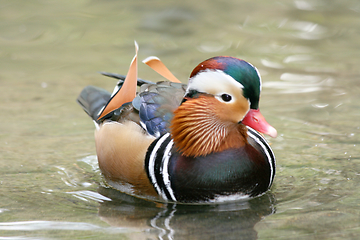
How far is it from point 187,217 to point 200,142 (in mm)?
486

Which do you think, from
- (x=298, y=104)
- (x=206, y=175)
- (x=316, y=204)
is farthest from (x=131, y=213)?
(x=298, y=104)

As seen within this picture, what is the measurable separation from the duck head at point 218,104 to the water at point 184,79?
0.49 metres

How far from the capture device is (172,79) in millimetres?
3939

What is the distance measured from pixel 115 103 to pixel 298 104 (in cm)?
241

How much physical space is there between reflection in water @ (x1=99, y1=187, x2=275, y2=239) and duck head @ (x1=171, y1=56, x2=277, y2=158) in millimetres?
401

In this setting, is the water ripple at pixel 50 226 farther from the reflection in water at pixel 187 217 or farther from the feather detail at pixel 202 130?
the feather detail at pixel 202 130

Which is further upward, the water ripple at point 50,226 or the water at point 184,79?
the water ripple at point 50,226

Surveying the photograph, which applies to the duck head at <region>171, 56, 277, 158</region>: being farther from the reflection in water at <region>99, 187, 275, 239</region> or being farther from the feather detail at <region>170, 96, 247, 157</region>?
the reflection in water at <region>99, 187, 275, 239</region>

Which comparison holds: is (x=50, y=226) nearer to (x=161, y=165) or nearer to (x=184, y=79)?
(x=161, y=165)

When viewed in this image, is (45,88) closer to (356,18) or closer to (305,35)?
(305,35)

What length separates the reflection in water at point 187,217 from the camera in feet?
9.58

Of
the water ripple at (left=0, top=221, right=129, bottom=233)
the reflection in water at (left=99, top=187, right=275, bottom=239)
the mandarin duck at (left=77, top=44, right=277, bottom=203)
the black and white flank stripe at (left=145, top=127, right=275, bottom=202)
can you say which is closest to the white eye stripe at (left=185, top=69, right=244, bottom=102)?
the mandarin duck at (left=77, top=44, right=277, bottom=203)

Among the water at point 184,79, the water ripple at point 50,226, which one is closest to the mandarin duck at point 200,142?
the water at point 184,79

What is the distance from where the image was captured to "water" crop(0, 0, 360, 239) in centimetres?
308
